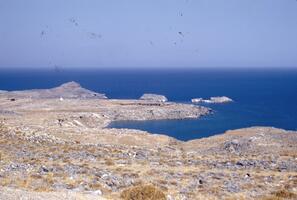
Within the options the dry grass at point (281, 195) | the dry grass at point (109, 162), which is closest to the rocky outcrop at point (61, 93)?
the dry grass at point (109, 162)

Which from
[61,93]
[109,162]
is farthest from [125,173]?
[61,93]

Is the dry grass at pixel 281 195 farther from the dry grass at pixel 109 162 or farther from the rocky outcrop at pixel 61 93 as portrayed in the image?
the rocky outcrop at pixel 61 93

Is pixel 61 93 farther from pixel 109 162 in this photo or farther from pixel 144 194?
pixel 144 194

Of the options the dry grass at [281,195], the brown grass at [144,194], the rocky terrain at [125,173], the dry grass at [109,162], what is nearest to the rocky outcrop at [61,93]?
the rocky terrain at [125,173]

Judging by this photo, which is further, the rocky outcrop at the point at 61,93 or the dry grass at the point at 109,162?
the rocky outcrop at the point at 61,93

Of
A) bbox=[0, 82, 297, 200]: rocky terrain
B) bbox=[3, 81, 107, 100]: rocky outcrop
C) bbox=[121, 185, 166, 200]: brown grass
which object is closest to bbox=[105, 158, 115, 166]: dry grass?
bbox=[0, 82, 297, 200]: rocky terrain

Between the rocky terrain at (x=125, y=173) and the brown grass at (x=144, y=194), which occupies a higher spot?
the brown grass at (x=144, y=194)

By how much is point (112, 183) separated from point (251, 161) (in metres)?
12.1

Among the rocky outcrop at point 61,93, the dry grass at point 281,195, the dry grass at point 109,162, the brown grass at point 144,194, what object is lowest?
the rocky outcrop at point 61,93

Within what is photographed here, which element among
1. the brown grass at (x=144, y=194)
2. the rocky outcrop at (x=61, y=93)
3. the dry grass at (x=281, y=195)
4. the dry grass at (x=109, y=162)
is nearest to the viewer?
the brown grass at (x=144, y=194)

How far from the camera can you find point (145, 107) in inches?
4963

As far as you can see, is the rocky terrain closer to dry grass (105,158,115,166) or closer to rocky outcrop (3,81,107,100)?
dry grass (105,158,115,166)

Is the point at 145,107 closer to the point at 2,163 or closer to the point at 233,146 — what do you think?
the point at 233,146

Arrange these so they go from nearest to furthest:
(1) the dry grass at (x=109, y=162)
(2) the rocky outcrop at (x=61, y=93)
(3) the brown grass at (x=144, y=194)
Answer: (3) the brown grass at (x=144, y=194) < (1) the dry grass at (x=109, y=162) < (2) the rocky outcrop at (x=61, y=93)
